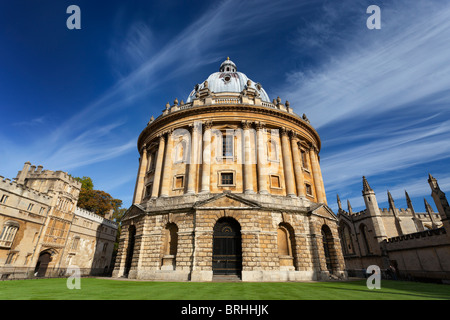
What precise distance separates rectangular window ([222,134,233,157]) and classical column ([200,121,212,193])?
1.73 meters

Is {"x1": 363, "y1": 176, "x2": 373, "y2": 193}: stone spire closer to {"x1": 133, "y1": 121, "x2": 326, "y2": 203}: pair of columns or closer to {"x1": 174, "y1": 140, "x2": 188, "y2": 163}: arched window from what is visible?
{"x1": 133, "y1": 121, "x2": 326, "y2": 203}: pair of columns

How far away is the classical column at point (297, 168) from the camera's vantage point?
22.6 metres

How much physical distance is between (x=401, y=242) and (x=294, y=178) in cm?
2308

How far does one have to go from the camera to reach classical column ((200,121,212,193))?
68.2 feet

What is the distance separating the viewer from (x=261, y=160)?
21922 mm

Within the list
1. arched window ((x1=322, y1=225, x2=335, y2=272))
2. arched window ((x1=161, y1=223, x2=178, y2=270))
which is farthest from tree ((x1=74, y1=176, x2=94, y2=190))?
arched window ((x1=322, y1=225, x2=335, y2=272))

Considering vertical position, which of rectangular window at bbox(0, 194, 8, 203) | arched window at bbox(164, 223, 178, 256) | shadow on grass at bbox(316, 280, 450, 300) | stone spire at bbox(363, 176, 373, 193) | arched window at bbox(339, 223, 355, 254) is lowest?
shadow on grass at bbox(316, 280, 450, 300)

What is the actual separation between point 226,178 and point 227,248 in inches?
260

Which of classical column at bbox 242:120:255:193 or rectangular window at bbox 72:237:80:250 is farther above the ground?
classical column at bbox 242:120:255:193

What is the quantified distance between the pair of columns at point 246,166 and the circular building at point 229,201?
10 centimetres

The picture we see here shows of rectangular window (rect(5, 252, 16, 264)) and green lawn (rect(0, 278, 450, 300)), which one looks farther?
rectangular window (rect(5, 252, 16, 264))

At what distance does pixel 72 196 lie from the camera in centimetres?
3466

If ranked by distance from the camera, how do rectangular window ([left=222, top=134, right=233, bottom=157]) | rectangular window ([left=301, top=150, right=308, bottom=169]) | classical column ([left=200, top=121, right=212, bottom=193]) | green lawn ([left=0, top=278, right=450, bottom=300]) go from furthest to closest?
rectangular window ([left=301, top=150, right=308, bottom=169]) < rectangular window ([left=222, top=134, right=233, bottom=157]) < classical column ([left=200, top=121, right=212, bottom=193]) < green lawn ([left=0, top=278, right=450, bottom=300])
